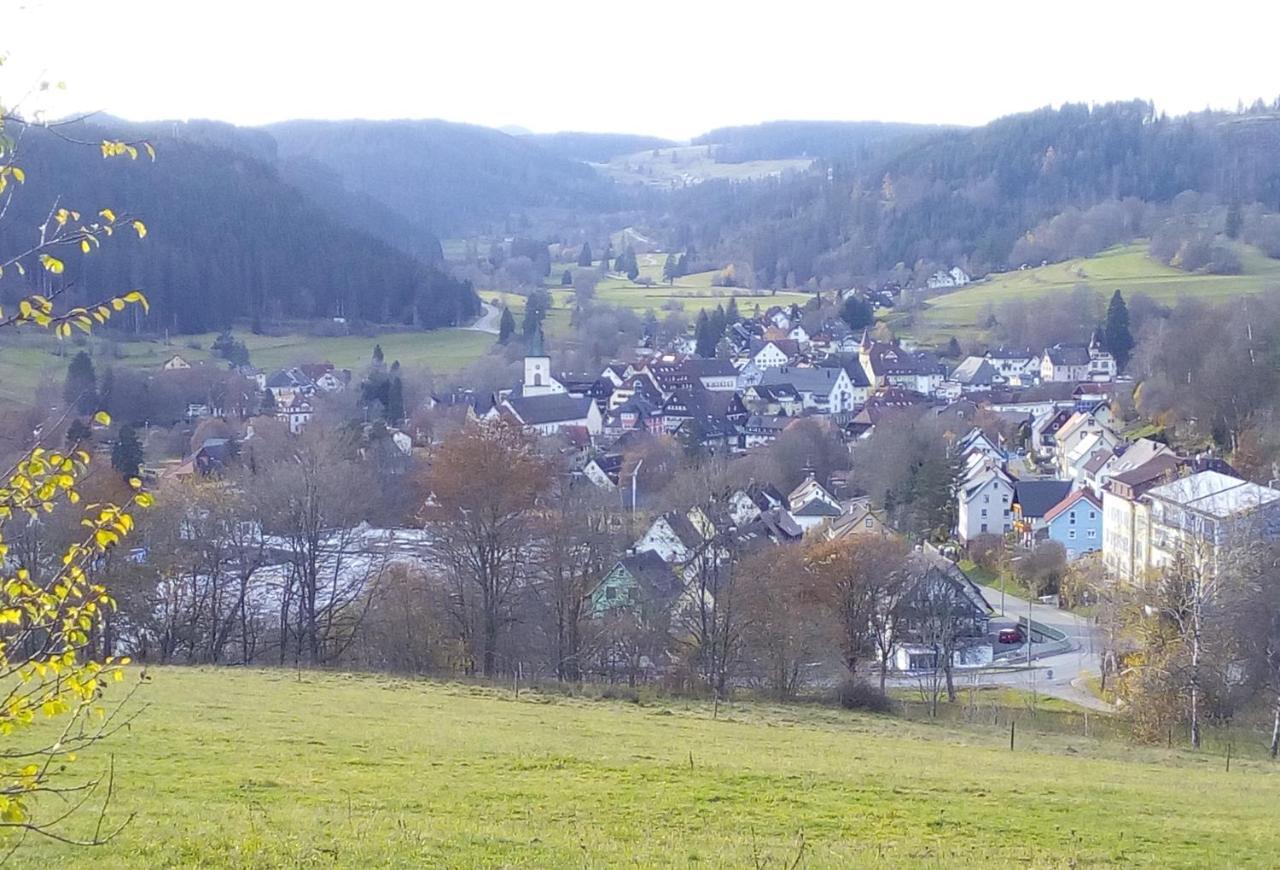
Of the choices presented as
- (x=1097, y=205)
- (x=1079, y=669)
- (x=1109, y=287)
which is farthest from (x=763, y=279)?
(x=1079, y=669)

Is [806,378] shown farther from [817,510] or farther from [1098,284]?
[817,510]

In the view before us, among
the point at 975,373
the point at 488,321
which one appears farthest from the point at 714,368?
the point at 488,321

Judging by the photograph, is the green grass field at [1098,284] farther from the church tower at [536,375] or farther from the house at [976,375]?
the church tower at [536,375]

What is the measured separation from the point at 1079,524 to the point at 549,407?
36.0m

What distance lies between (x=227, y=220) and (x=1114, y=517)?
91.8 metres

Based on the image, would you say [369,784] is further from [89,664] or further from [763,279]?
[763,279]

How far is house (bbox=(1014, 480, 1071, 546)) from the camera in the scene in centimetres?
4838

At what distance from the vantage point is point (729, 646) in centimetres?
2612

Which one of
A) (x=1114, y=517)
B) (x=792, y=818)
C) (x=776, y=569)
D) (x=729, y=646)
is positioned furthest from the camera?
(x=1114, y=517)

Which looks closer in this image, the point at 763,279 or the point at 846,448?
the point at 846,448

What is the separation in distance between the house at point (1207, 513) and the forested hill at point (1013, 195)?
9711cm

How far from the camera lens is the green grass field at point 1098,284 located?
97.1m

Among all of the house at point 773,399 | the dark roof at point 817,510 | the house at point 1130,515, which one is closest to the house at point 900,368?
the house at point 773,399

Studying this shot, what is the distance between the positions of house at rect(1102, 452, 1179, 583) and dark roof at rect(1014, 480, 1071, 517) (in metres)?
3.95
